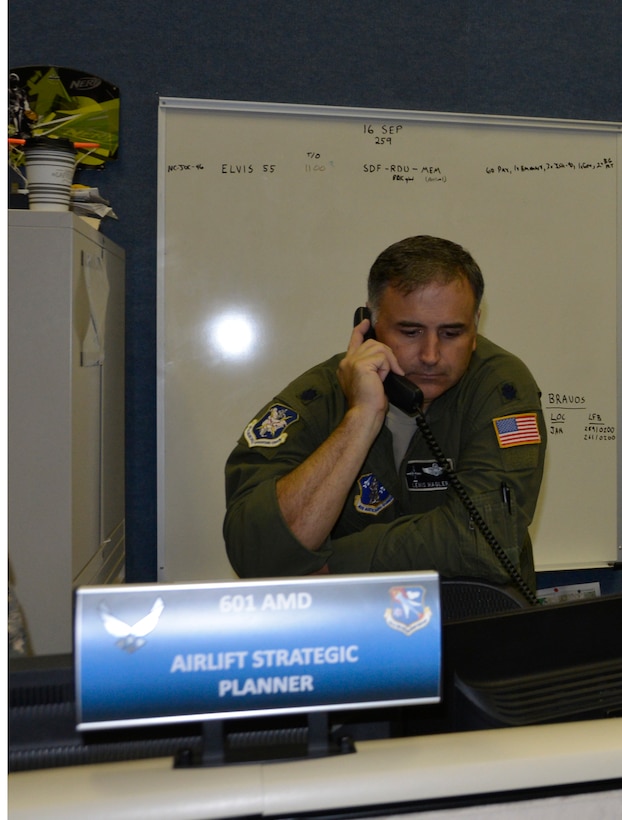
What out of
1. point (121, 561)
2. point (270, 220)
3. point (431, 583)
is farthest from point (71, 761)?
point (270, 220)

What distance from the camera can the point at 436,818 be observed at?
46cm

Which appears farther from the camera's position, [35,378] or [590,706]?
[35,378]

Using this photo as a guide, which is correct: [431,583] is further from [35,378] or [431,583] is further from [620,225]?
[620,225]

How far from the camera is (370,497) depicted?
1.62 m

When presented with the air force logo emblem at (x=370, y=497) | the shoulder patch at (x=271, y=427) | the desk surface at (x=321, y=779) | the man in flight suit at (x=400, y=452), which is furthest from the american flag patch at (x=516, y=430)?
the desk surface at (x=321, y=779)

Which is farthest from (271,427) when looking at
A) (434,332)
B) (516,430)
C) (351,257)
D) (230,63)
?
(230,63)

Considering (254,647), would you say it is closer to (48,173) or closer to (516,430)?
(516,430)

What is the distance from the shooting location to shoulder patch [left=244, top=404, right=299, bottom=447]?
1558 millimetres

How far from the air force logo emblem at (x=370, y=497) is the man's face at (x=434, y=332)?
0.65ft

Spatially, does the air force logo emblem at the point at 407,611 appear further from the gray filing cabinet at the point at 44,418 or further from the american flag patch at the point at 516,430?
the gray filing cabinet at the point at 44,418

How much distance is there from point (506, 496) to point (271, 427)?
469 millimetres

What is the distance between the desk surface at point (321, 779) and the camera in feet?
1.44

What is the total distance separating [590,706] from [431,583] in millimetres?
241

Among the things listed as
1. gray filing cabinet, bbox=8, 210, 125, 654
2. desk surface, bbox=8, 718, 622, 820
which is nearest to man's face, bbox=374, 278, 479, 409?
gray filing cabinet, bbox=8, 210, 125, 654
